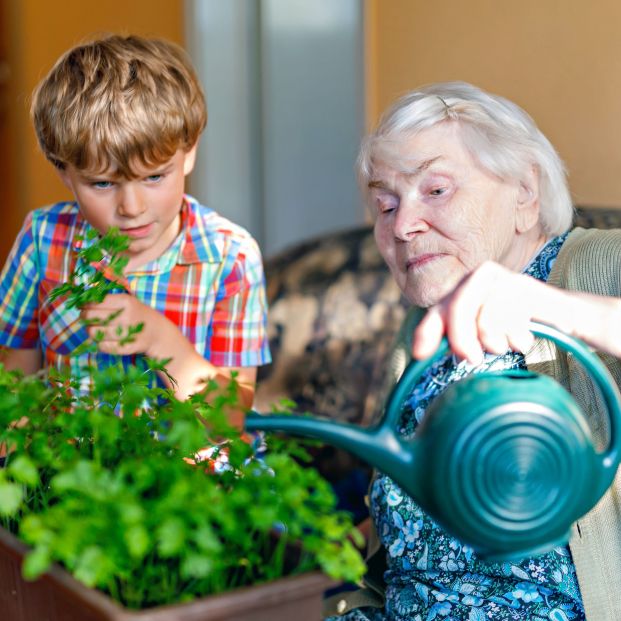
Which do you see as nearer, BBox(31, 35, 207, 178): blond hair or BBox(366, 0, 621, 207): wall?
BBox(31, 35, 207, 178): blond hair

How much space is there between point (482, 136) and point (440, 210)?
0.42 ft

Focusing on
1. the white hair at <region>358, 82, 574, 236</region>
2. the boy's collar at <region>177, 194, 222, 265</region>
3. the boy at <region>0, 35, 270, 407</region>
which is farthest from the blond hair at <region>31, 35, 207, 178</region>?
the white hair at <region>358, 82, 574, 236</region>

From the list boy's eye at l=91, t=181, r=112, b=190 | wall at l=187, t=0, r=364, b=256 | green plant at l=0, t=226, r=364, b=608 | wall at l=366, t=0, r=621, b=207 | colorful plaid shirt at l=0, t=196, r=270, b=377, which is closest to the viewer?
green plant at l=0, t=226, r=364, b=608

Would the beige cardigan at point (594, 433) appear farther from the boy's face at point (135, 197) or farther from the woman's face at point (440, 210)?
the boy's face at point (135, 197)

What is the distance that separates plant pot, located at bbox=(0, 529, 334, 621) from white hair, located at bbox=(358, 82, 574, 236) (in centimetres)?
83

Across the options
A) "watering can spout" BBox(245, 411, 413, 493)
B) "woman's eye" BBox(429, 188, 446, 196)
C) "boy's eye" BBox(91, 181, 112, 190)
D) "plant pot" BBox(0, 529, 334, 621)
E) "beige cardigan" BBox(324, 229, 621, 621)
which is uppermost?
"watering can spout" BBox(245, 411, 413, 493)

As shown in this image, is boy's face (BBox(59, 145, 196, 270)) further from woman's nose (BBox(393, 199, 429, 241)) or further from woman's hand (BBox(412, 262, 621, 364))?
woman's hand (BBox(412, 262, 621, 364))

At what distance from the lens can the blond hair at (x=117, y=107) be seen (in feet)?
4.88

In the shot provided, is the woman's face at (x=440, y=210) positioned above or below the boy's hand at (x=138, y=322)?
above

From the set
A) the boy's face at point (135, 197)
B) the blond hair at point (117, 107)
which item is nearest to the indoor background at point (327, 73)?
the blond hair at point (117, 107)

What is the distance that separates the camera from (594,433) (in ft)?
4.37

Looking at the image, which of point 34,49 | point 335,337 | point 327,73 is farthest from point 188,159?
point 34,49

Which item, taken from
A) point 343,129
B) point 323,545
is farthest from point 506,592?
point 343,129

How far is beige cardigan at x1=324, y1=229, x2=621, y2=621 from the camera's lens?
Result: 1273 millimetres
